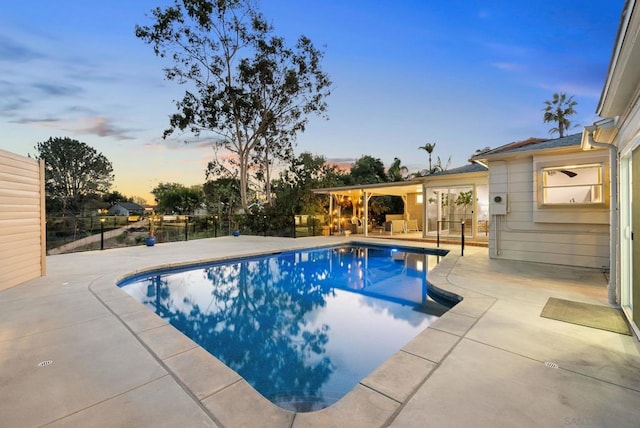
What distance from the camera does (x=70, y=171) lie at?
32.3m

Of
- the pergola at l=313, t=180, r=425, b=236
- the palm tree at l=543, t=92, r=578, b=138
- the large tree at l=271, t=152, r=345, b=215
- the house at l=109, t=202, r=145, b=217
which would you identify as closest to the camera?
Answer: the pergola at l=313, t=180, r=425, b=236

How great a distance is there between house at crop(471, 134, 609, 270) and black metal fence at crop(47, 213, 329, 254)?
320 inches

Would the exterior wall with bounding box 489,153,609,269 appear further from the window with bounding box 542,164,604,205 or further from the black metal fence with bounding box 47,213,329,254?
the black metal fence with bounding box 47,213,329,254

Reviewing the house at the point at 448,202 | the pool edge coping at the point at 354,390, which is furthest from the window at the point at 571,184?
the pool edge coping at the point at 354,390

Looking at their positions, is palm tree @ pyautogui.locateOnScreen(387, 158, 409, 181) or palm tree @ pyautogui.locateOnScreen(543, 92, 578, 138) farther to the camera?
palm tree @ pyautogui.locateOnScreen(543, 92, 578, 138)

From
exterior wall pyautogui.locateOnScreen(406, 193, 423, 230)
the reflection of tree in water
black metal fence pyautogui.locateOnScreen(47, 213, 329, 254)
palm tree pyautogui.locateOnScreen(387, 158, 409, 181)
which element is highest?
palm tree pyautogui.locateOnScreen(387, 158, 409, 181)

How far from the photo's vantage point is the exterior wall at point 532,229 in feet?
19.6

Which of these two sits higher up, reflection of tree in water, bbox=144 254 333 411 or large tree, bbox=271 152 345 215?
large tree, bbox=271 152 345 215

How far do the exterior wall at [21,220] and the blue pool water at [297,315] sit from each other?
147 cm

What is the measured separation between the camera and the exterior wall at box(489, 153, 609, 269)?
235 inches

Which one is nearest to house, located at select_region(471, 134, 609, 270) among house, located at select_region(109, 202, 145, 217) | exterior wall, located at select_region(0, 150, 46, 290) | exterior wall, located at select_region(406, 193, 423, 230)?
exterior wall, located at select_region(406, 193, 423, 230)

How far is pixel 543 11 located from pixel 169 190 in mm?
33751

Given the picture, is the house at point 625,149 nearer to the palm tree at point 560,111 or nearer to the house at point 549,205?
the house at point 549,205

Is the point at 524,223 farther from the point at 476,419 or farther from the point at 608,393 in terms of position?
the point at 476,419
